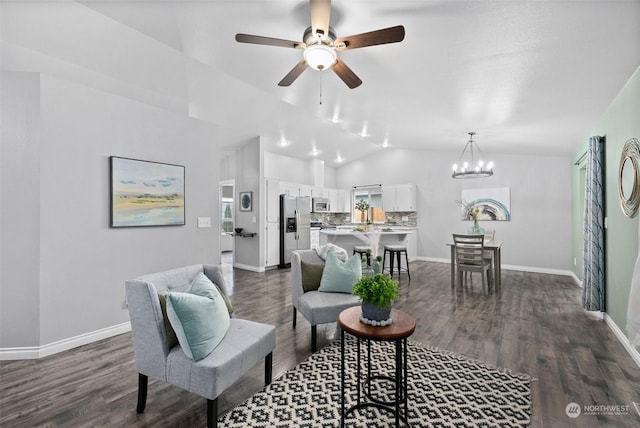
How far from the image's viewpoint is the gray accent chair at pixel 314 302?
2705 millimetres

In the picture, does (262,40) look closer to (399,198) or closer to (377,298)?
(377,298)

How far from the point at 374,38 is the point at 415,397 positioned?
2497mm

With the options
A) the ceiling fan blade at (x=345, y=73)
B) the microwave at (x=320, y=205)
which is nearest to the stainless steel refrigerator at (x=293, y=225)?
the microwave at (x=320, y=205)

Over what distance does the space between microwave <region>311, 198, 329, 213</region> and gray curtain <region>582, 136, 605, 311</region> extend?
18.0 feet

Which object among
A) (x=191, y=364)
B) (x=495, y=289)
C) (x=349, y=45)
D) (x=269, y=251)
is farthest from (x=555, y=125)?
(x=269, y=251)

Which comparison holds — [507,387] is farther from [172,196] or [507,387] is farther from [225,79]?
[225,79]

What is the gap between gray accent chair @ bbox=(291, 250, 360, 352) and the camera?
271cm

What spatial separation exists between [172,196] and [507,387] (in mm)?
3757

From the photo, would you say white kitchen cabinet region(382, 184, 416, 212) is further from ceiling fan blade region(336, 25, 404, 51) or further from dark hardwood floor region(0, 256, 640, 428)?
ceiling fan blade region(336, 25, 404, 51)

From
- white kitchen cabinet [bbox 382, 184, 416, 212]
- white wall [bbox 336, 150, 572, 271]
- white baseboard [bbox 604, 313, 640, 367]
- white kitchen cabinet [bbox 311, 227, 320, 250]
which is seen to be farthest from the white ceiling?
white kitchen cabinet [bbox 311, 227, 320, 250]

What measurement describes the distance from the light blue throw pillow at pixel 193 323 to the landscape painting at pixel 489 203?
6590 mm

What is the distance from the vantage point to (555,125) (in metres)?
4.02

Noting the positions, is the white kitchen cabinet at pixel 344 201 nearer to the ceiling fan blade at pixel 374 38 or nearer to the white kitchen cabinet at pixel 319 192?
the white kitchen cabinet at pixel 319 192

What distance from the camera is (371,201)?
884 centimetres
